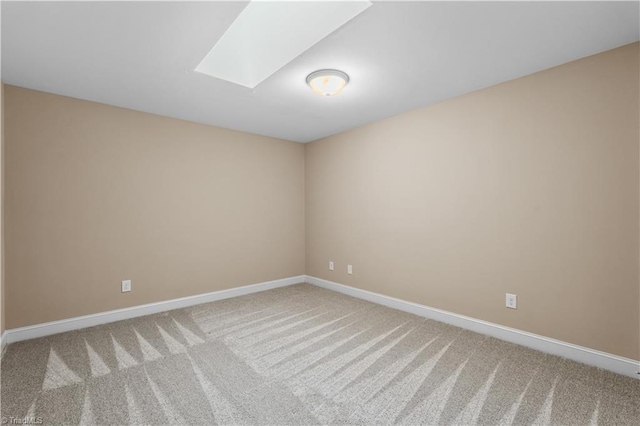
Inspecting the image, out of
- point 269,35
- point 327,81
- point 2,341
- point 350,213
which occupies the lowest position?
point 2,341

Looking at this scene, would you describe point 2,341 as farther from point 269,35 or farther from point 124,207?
point 269,35

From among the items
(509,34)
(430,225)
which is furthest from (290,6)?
(430,225)

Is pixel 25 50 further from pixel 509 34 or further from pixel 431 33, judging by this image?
pixel 509 34

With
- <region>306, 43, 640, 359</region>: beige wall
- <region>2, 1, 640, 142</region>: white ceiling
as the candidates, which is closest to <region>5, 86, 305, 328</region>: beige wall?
<region>2, 1, 640, 142</region>: white ceiling

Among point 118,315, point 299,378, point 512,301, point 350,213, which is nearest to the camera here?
point 299,378

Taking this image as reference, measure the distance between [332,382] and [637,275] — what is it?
7.22ft

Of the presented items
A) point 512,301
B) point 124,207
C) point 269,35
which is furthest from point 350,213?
point 124,207

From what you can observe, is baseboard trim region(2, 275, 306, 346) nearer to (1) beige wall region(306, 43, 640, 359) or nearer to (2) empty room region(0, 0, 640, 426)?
(2) empty room region(0, 0, 640, 426)

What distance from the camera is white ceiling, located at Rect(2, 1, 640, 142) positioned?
1.68 metres

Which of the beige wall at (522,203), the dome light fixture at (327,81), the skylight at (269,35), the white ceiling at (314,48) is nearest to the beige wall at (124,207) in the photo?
the white ceiling at (314,48)

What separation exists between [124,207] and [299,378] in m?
2.58

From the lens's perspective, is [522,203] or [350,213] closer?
[522,203]

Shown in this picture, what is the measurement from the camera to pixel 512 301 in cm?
257

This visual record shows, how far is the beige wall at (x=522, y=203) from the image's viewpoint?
6.79 feet
